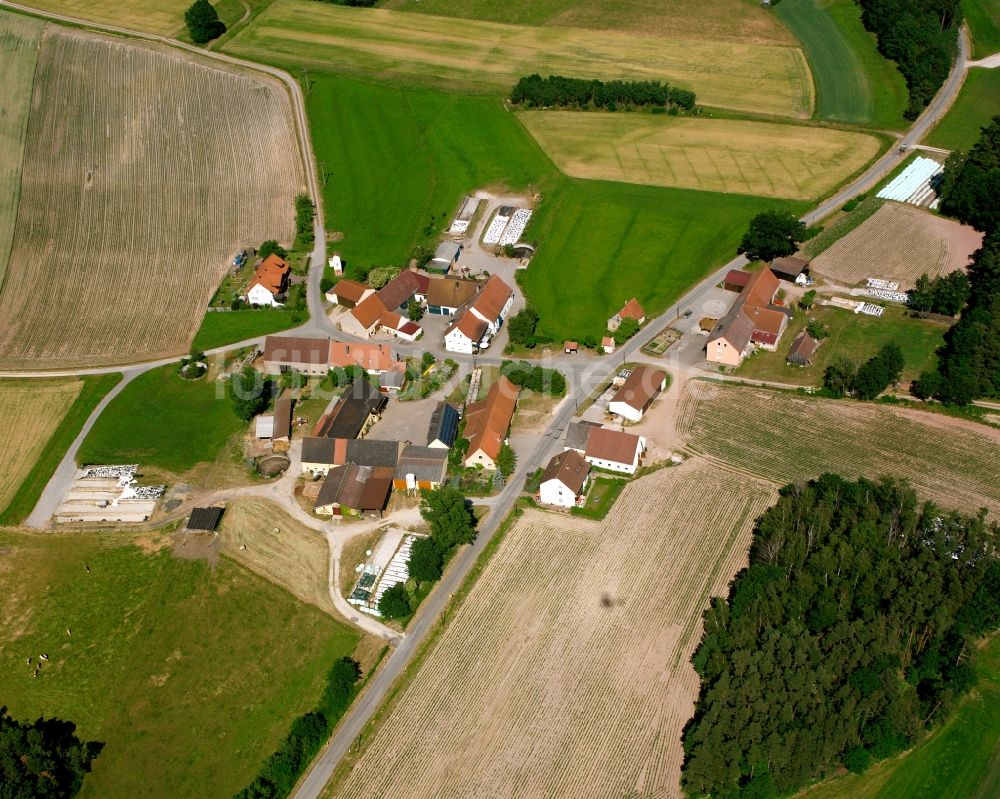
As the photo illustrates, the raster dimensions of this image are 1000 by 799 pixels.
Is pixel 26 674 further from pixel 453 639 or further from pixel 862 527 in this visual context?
pixel 862 527

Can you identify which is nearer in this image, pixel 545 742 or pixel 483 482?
pixel 545 742

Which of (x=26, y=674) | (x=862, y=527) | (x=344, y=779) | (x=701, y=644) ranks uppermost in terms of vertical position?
(x=862, y=527)

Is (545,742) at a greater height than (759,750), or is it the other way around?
(759,750)

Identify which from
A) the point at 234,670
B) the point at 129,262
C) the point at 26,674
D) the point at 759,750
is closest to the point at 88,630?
the point at 26,674

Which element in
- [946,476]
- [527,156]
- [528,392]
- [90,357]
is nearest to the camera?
[946,476]

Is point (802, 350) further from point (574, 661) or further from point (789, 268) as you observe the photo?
point (574, 661)

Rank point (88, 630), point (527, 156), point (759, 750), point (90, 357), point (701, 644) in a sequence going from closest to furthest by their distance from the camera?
point (759, 750), point (701, 644), point (88, 630), point (90, 357), point (527, 156)

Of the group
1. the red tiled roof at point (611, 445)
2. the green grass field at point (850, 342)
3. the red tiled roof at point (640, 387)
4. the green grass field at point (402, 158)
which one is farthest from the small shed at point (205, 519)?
the green grass field at point (850, 342)

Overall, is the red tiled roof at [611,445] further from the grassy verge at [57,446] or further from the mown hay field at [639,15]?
the mown hay field at [639,15]
